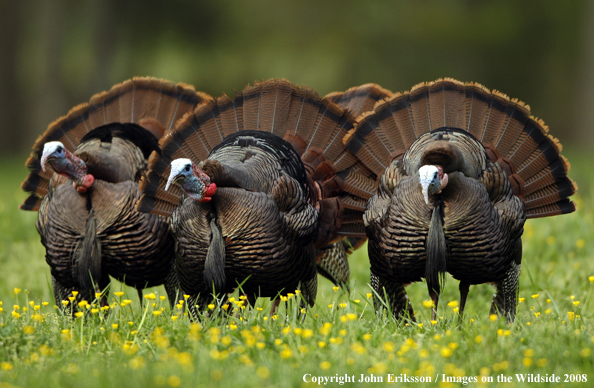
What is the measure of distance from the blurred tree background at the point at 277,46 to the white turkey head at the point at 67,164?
31.0 ft

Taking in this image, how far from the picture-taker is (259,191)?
4.10m

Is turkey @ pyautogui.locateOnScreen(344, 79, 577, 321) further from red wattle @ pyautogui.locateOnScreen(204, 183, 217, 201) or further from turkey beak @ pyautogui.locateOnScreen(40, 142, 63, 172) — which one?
turkey beak @ pyautogui.locateOnScreen(40, 142, 63, 172)

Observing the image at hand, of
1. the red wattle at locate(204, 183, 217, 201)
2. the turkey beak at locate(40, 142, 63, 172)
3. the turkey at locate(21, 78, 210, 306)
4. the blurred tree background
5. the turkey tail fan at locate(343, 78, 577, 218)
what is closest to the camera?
the red wattle at locate(204, 183, 217, 201)

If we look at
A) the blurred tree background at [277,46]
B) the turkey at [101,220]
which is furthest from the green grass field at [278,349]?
the blurred tree background at [277,46]

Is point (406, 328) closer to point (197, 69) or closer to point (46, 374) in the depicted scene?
point (46, 374)

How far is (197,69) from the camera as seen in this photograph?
1475 cm

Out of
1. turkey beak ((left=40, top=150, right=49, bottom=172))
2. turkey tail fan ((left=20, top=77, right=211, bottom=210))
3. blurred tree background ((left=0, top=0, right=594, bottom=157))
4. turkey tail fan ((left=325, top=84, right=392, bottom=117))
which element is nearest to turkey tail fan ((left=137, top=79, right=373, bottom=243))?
turkey tail fan ((left=325, top=84, right=392, bottom=117))

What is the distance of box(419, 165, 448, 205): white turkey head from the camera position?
3.67 metres

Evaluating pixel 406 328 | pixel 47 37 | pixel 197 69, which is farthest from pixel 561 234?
pixel 47 37

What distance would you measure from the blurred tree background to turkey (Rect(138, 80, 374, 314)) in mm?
9274

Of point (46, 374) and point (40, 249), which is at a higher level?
point (40, 249)

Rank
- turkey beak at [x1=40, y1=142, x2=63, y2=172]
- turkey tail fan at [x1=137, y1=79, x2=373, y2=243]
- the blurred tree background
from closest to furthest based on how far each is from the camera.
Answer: turkey beak at [x1=40, y1=142, x2=63, y2=172], turkey tail fan at [x1=137, y1=79, x2=373, y2=243], the blurred tree background

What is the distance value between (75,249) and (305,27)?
12.2 meters

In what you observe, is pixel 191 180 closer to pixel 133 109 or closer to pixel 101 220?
pixel 101 220
